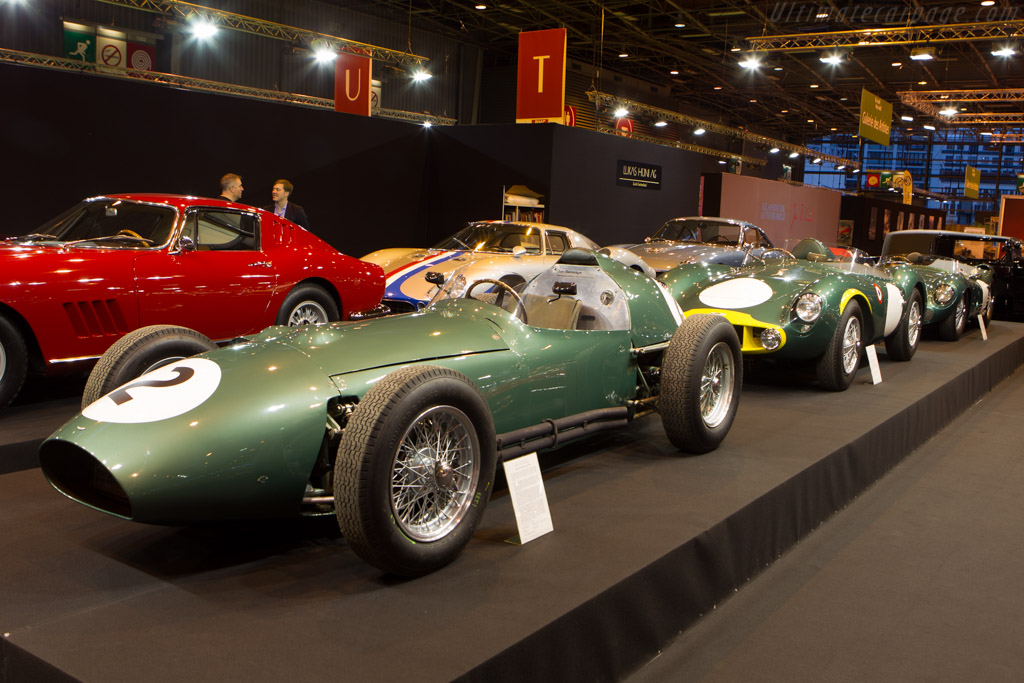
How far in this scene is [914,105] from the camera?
26094mm

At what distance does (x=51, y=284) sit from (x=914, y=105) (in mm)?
27215

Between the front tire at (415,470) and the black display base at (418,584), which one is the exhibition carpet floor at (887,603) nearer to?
the black display base at (418,584)

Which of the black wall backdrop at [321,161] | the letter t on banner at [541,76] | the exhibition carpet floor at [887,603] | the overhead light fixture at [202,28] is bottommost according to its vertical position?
the exhibition carpet floor at [887,603]

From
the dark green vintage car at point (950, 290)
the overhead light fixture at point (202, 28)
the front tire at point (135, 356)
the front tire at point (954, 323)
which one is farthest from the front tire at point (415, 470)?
the overhead light fixture at point (202, 28)

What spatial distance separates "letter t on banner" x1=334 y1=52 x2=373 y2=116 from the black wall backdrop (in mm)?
1347

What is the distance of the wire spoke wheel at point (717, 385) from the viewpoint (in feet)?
13.6

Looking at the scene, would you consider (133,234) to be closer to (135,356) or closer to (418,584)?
(135,356)

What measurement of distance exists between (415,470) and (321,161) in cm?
1100

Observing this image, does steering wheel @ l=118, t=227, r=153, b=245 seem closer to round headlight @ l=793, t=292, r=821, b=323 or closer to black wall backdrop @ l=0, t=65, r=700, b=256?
round headlight @ l=793, t=292, r=821, b=323

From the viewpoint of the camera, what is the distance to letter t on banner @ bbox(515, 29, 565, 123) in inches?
488

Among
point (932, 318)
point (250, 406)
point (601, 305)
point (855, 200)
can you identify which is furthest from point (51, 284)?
point (855, 200)

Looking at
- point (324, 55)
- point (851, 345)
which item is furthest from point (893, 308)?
point (324, 55)

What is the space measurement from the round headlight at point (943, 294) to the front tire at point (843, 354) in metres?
3.26

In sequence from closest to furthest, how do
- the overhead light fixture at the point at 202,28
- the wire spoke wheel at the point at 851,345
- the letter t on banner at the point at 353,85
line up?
the wire spoke wheel at the point at 851,345
the letter t on banner at the point at 353,85
the overhead light fixture at the point at 202,28
